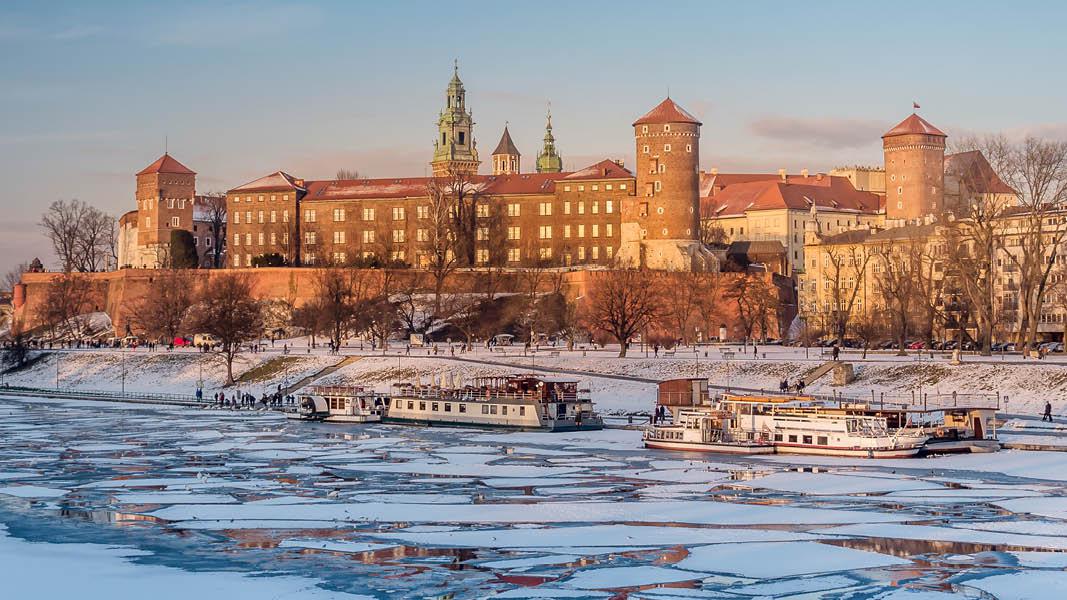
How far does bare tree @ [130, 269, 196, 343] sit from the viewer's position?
116188 mm

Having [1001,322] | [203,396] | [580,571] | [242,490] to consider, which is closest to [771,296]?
[1001,322]

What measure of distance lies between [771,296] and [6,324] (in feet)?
271

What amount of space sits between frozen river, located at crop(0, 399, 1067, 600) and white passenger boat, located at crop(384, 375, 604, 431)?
29.7 feet

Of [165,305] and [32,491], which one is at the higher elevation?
[165,305]

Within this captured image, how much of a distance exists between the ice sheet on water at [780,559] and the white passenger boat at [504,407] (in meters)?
29.4

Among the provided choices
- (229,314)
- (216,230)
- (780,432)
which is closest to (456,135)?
(216,230)

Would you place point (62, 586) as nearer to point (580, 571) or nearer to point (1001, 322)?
point (580, 571)

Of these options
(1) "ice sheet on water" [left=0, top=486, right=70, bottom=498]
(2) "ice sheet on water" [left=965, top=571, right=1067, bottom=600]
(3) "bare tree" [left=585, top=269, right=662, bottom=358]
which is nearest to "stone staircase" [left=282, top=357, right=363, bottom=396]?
(3) "bare tree" [left=585, top=269, right=662, bottom=358]

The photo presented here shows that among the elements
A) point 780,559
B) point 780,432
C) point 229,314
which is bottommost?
point 780,559

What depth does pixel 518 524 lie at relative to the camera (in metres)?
32.7

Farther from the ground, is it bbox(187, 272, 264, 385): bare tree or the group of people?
bbox(187, 272, 264, 385): bare tree

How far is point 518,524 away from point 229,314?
6153cm

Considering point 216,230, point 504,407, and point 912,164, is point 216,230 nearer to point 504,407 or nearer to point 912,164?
point 912,164

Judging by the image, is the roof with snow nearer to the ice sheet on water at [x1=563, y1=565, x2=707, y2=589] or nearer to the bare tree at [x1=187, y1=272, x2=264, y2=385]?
the bare tree at [x1=187, y1=272, x2=264, y2=385]
